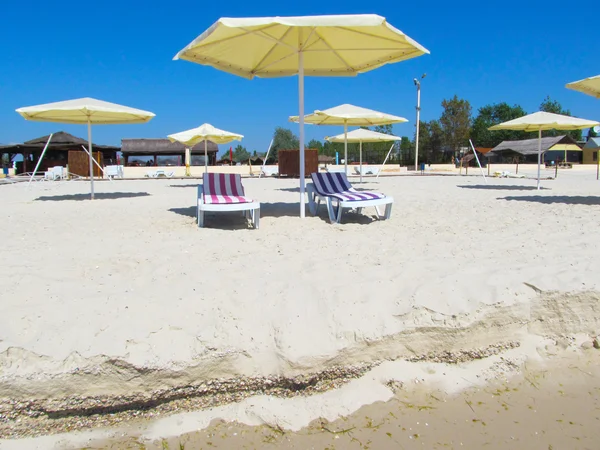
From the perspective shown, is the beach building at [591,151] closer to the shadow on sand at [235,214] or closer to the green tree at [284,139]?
the green tree at [284,139]

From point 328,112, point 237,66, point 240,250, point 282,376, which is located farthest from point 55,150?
point 282,376

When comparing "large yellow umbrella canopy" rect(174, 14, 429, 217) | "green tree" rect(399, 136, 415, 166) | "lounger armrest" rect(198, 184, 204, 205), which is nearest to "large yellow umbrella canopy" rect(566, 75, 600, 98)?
"large yellow umbrella canopy" rect(174, 14, 429, 217)

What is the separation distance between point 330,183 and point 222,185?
1595mm

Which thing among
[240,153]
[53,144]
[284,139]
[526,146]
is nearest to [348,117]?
[53,144]

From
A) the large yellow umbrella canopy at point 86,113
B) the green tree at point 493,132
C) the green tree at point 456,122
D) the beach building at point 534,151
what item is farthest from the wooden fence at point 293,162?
the green tree at point 493,132

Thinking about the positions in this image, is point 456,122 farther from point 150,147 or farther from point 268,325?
point 268,325

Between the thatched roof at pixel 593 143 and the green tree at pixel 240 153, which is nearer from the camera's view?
the thatched roof at pixel 593 143

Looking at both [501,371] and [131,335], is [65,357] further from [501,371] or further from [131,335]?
[501,371]

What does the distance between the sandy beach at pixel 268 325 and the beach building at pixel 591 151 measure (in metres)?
45.5

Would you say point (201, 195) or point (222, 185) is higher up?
point (222, 185)

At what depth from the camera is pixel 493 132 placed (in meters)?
50.0

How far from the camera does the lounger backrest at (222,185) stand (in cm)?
621

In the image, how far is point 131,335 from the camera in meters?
2.35

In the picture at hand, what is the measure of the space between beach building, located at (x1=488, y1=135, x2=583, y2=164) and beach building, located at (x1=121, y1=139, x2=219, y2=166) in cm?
2281
